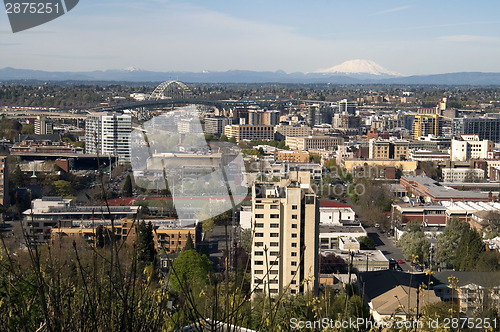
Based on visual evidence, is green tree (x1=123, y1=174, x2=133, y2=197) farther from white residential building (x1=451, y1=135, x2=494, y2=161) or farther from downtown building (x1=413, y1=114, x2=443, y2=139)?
downtown building (x1=413, y1=114, x2=443, y2=139)

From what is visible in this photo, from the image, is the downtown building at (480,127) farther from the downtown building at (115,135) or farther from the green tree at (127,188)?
the green tree at (127,188)

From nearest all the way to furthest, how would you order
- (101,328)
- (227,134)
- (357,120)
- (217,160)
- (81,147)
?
(101,328)
(217,160)
(81,147)
(227,134)
(357,120)

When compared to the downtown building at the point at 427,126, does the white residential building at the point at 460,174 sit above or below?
below

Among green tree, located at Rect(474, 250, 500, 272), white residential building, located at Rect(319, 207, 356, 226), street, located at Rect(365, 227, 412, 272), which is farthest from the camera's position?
white residential building, located at Rect(319, 207, 356, 226)

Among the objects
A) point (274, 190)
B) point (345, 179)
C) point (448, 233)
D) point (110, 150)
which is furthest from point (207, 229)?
point (110, 150)

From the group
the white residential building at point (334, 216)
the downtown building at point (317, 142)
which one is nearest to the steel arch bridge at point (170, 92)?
the downtown building at point (317, 142)

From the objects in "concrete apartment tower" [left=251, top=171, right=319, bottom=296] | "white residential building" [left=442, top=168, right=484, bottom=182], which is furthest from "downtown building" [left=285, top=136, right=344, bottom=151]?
"concrete apartment tower" [left=251, top=171, right=319, bottom=296]

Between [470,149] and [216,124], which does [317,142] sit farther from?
[470,149]

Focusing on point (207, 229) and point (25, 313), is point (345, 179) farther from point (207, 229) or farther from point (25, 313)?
point (25, 313)
